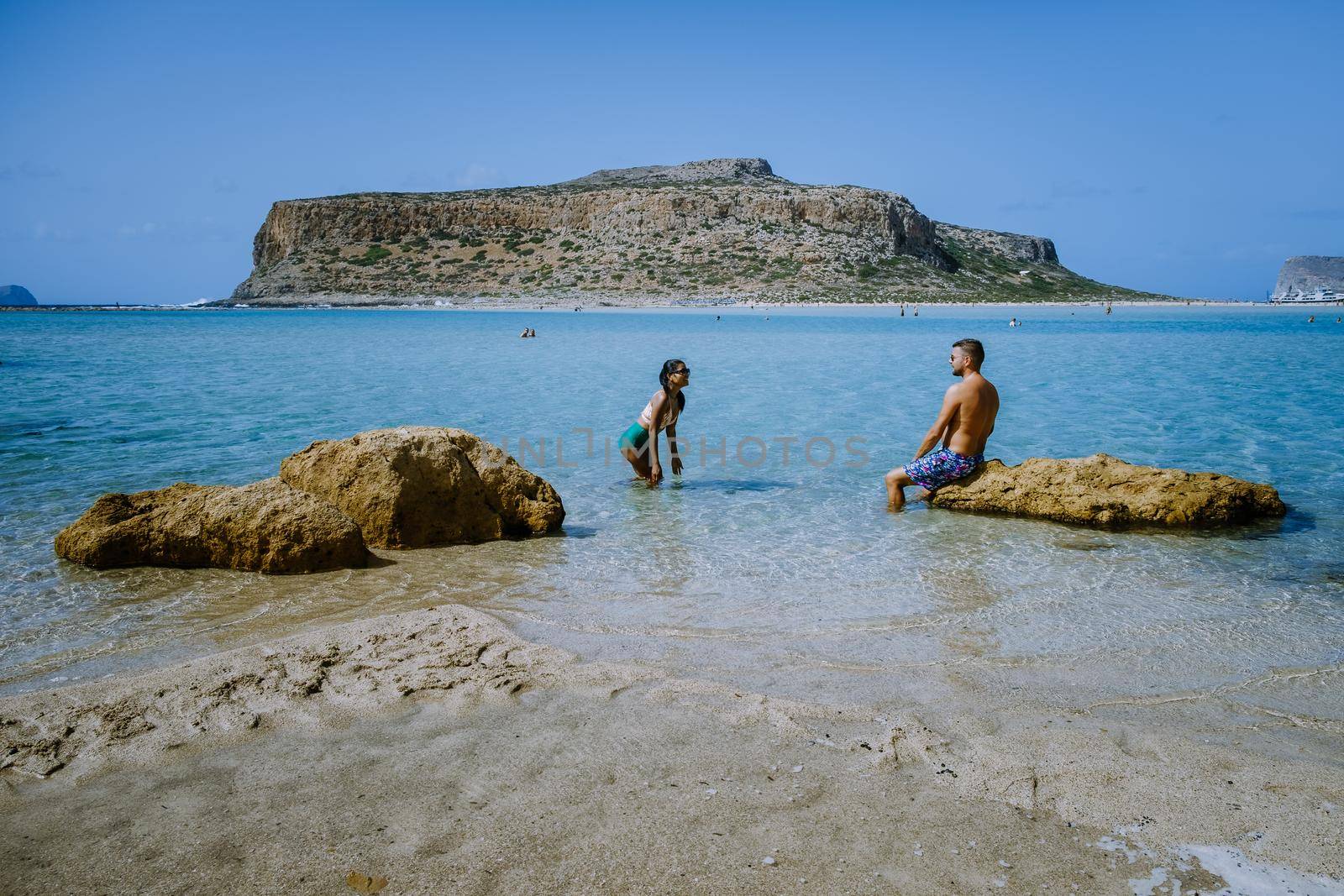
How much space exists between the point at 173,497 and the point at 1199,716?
618 cm

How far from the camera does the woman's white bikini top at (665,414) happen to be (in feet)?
26.9

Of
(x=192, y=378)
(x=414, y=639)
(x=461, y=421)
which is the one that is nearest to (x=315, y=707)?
(x=414, y=639)

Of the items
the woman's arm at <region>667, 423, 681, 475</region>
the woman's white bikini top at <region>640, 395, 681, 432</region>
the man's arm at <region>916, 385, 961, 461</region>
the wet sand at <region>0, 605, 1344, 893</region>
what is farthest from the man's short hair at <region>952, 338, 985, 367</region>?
the wet sand at <region>0, 605, 1344, 893</region>

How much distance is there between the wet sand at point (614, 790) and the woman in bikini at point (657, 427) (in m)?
4.51

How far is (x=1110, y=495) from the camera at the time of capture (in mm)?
6840

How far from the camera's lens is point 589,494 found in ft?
26.3

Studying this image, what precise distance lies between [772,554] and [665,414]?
2.60 m

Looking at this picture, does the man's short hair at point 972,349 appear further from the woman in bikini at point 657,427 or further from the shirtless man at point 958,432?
the woman in bikini at point 657,427

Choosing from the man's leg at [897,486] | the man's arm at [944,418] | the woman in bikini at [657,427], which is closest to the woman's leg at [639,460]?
the woman in bikini at [657,427]

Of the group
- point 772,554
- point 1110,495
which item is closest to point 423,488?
point 772,554

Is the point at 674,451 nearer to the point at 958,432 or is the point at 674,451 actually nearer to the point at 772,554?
the point at 772,554

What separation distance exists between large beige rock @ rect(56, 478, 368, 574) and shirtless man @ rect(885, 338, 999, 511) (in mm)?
4548

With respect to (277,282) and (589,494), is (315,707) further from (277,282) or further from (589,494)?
(277,282)

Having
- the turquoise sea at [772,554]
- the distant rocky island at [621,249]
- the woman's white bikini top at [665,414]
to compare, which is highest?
the distant rocky island at [621,249]
